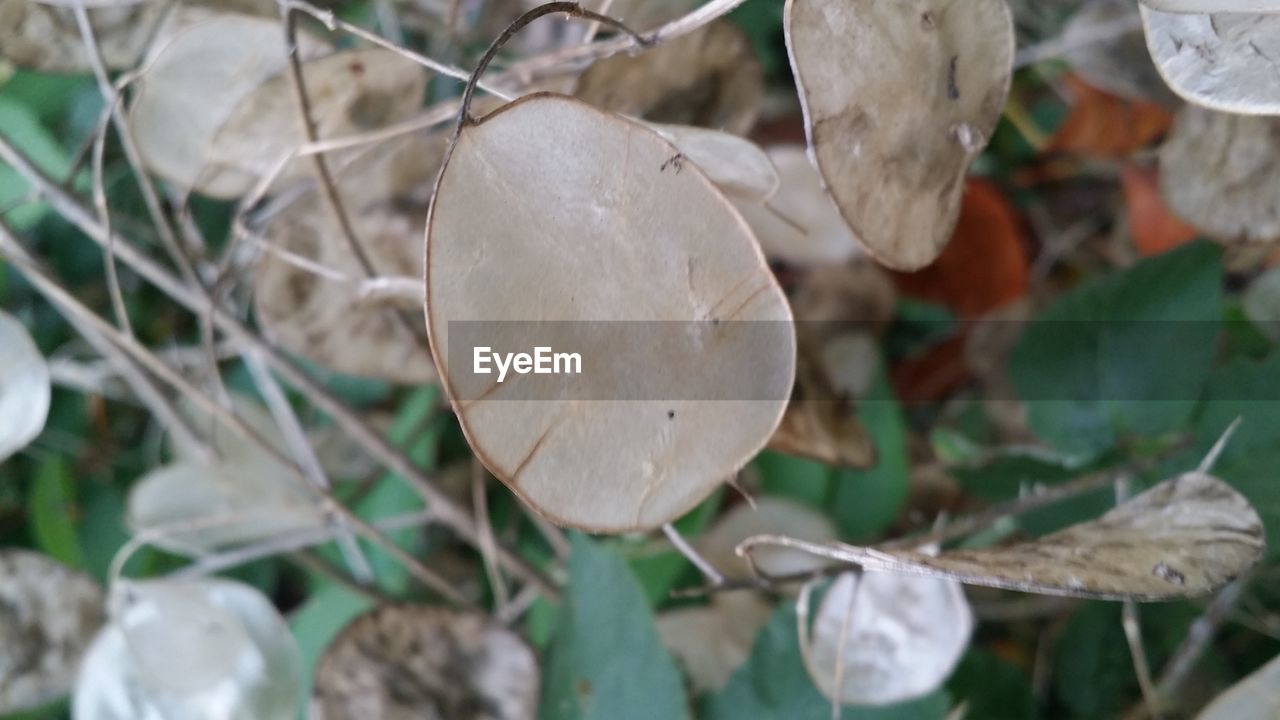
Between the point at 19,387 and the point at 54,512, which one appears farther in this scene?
the point at 54,512

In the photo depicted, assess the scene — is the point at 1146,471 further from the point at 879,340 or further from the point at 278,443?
the point at 278,443

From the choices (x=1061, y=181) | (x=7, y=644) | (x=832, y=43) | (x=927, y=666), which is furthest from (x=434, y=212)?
(x=1061, y=181)

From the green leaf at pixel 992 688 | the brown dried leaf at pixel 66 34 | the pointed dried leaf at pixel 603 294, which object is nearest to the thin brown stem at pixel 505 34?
→ the pointed dried leaf at pixel 603 294

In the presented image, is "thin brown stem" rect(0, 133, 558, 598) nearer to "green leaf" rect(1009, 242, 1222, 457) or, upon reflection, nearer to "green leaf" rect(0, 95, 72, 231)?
"green leaf" rect(0, 95, 72, 231)

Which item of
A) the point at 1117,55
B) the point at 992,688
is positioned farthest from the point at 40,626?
the point at 1117,55

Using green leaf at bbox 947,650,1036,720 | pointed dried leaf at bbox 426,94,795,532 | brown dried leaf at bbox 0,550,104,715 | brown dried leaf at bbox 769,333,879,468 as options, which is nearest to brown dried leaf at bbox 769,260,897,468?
brown dried leaf at bbox 769,333,879,468

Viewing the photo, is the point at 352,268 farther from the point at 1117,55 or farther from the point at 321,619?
the point at 1117,55
